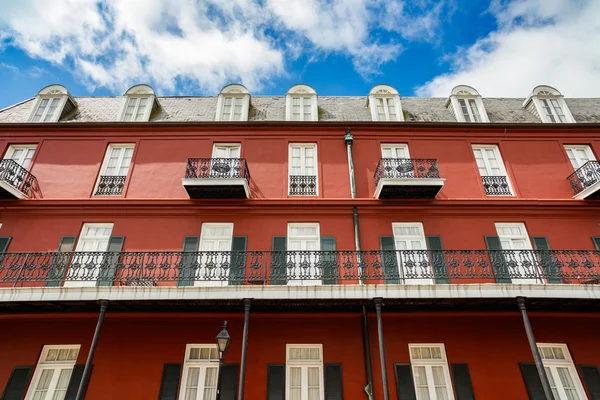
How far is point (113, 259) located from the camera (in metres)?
11.5

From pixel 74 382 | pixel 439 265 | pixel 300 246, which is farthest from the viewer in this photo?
pixel 300 246

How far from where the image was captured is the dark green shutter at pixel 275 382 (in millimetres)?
9688

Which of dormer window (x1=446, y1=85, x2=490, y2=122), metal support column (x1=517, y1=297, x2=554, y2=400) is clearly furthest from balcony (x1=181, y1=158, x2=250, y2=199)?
dormer window (x1=446, y1=85, x2=490, y2=122)

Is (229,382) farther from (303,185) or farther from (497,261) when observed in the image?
(497,261)

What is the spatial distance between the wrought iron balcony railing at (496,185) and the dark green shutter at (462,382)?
21.1 ft

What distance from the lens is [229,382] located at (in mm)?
9844

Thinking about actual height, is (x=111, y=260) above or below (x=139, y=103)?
below

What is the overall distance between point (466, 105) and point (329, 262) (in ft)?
33.4

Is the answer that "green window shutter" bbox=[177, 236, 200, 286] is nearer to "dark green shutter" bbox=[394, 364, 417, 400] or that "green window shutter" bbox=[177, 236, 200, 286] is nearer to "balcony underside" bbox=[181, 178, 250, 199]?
"balcony underside" bbox=[181, 178, 250, 199]

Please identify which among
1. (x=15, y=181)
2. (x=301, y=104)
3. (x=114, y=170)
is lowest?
(x=15, y=181)

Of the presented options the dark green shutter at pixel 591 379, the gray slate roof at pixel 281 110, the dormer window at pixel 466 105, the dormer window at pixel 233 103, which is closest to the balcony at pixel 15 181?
the gray slate roof at pixel 281 110

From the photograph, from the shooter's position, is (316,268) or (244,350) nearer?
(244,350)

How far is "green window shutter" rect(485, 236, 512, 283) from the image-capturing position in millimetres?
10680

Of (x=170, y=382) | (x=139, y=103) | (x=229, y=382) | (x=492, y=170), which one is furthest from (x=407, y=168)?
(x=139, y=103)
